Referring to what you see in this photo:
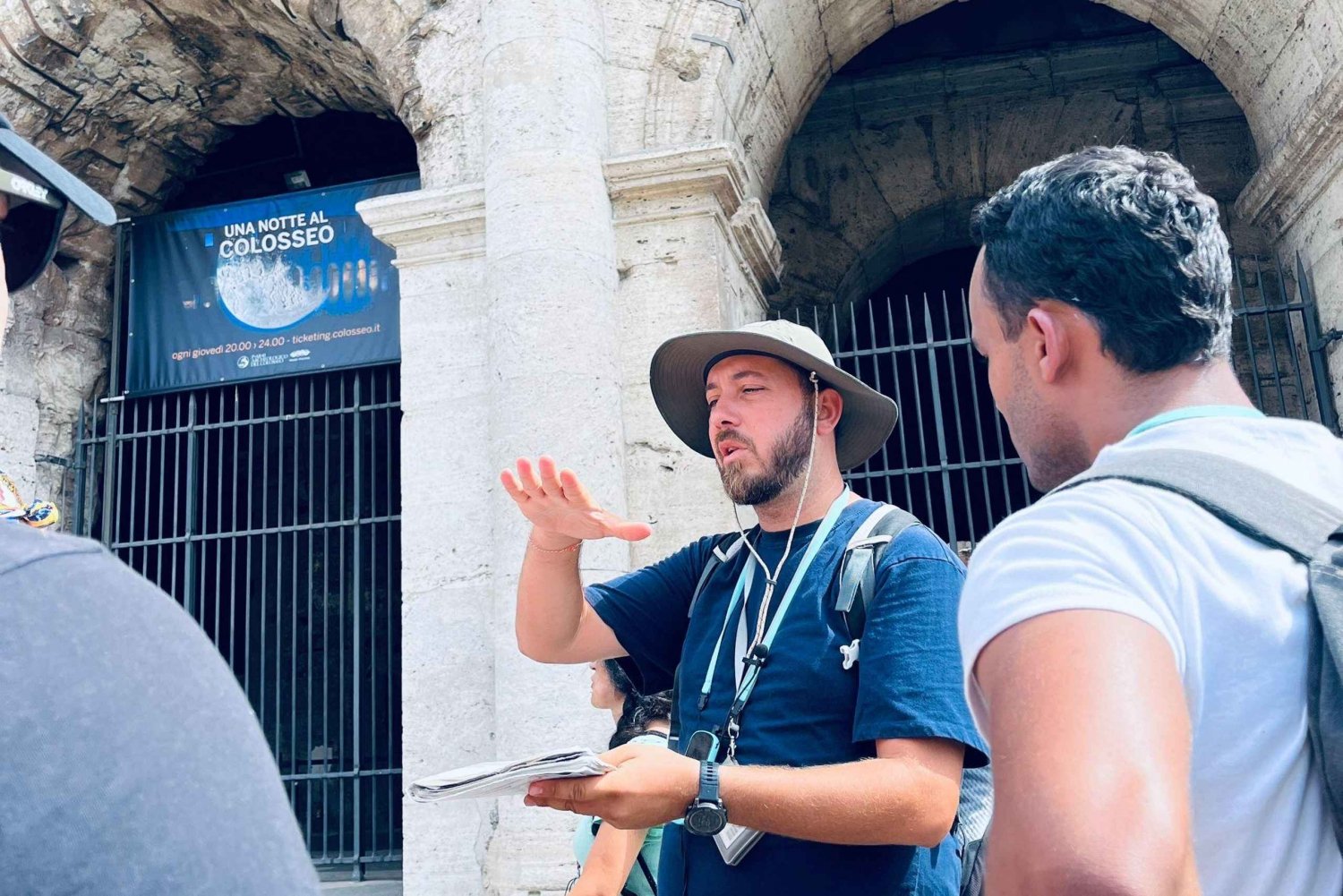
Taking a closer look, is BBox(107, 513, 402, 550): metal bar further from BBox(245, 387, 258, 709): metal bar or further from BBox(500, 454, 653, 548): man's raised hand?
BBox(500, 454, 653, 548): man's raised hand

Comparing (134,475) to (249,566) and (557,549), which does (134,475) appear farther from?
(557,549)

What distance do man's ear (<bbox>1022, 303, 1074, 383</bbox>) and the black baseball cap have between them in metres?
0.82

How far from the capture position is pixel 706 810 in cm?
160

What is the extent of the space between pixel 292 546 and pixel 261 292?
1711mm

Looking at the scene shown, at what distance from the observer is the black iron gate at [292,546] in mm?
5969

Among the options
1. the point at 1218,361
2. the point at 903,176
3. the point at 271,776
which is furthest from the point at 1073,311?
the point at 903,176

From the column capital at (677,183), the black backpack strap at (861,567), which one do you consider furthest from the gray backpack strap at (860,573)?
the column capital at (677,183)

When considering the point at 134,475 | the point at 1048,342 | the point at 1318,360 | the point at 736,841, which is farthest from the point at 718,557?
the point at 134,475

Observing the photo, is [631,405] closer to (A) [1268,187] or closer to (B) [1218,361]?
(A) [1268,187]

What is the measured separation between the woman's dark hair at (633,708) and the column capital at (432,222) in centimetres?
260

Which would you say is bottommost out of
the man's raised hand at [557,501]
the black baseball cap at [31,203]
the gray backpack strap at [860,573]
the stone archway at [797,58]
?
the gray backpack strap at [860,573]

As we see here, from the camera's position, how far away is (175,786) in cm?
59

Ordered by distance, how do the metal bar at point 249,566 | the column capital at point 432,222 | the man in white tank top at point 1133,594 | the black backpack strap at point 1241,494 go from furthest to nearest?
the metal bar at point 249,566 → the column capital at point 432,222 → the black backpack strap at point 1241,494 → the man in white tank top at point 1133,594

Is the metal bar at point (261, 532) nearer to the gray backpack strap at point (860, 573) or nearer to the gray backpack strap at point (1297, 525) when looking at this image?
the gray backpack strap at point (860, 573)
